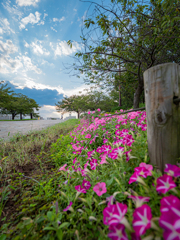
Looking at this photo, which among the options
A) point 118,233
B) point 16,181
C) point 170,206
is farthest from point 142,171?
point 16,181

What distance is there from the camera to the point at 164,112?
101 centimetres

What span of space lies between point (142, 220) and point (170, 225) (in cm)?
12

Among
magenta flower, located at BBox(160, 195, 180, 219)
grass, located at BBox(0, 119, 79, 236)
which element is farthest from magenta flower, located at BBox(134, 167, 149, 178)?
grass, located at BBox(0, 119, 79, 236)

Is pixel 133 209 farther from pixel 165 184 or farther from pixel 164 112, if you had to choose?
pixel 164 112

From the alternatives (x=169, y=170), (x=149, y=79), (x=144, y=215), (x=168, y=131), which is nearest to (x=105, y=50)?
(x=149, y=79)

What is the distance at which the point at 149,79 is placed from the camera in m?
1.08

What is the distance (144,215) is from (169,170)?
389 millimetres

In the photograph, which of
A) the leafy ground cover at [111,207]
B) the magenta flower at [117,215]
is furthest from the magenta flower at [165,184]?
the magenta flower at [117,215]

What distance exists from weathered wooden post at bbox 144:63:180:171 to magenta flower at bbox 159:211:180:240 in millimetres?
610

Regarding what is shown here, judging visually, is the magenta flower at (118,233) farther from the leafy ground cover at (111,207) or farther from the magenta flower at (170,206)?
the magenta flower at (170,206)

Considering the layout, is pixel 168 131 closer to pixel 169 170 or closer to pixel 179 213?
pixel 169 170

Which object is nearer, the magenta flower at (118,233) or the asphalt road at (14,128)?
the magenta flower at (118,233)

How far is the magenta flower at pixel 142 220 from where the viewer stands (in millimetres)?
543

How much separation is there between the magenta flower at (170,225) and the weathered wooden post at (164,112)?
2.00ft
